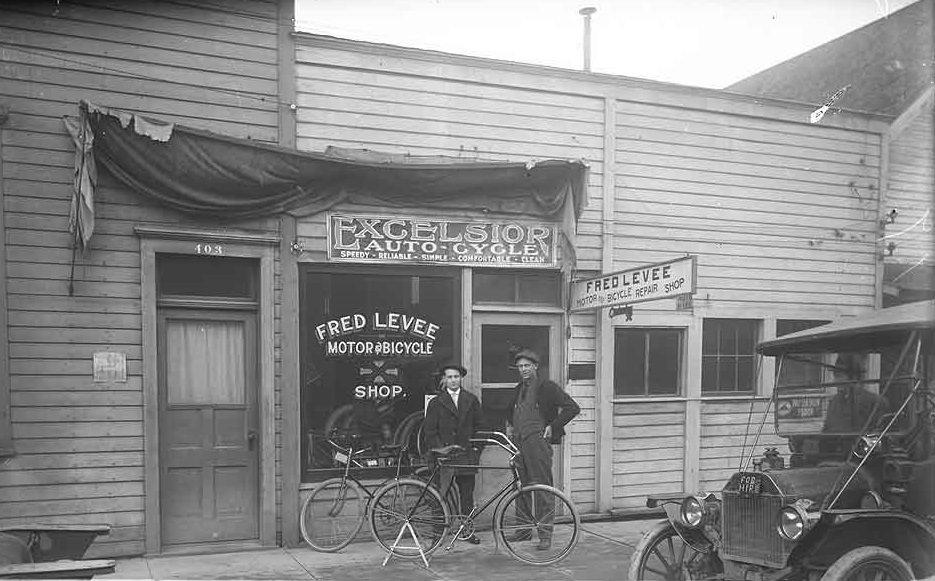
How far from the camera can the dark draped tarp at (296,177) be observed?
21.6 ft

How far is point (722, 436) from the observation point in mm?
9289

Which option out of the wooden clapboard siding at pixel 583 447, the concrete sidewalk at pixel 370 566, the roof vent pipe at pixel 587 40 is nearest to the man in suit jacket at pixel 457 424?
the concrete sidewalk at pixel 370 566

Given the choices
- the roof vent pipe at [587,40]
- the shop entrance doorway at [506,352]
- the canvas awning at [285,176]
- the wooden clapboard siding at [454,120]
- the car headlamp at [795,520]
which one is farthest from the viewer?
the roof vent pipe at [587,40]

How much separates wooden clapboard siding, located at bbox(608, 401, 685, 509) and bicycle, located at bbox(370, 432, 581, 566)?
1.93 m

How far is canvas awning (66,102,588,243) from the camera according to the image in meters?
6.54

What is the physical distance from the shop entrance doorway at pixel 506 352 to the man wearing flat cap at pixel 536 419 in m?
0.60

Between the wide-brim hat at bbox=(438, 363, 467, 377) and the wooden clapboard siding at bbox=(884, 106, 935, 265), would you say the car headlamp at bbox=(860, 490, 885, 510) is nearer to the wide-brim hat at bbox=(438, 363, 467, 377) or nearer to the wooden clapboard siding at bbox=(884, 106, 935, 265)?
the wide-brim hat at bbox=(438, 363, 467, 377)

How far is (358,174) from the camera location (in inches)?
290

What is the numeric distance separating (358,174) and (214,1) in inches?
81.6

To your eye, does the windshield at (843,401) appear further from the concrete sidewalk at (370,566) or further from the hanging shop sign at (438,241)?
the hanging shop sign at (438,241)

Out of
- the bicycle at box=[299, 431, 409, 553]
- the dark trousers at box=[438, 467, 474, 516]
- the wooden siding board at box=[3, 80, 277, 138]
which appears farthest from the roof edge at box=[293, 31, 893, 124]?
the dark trousers at box=[438, 467, 474, 516]

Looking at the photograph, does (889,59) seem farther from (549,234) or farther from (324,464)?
(324,464)

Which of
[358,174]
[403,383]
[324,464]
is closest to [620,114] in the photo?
[358,174]

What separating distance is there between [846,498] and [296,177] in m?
5.28
